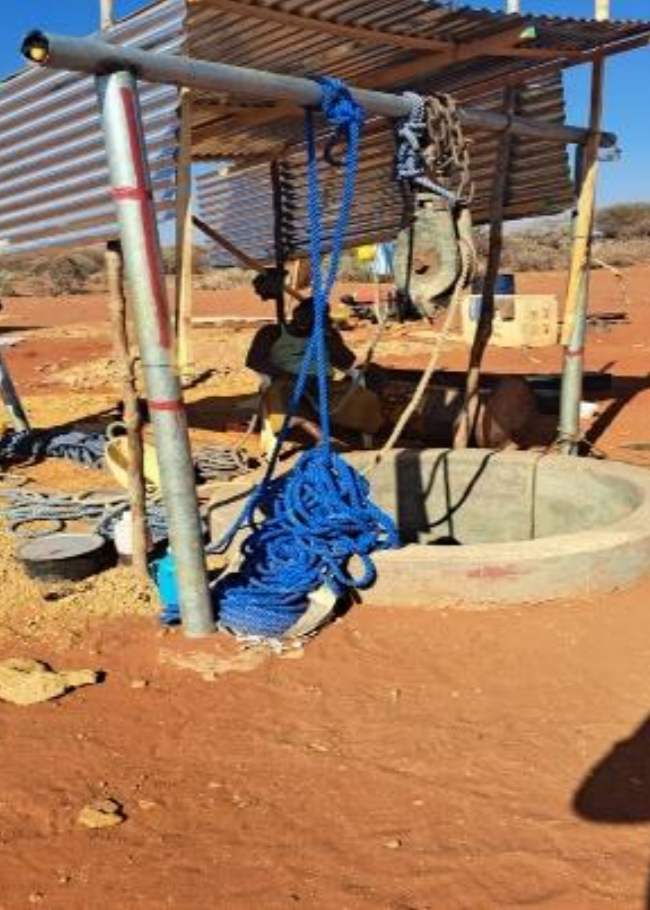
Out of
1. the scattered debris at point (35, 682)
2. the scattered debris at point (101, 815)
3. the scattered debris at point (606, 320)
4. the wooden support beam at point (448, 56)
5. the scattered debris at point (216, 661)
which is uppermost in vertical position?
the wooden support beam at point (448, 56)

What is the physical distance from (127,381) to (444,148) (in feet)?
6.48

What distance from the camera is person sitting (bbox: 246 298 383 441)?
7.70 m

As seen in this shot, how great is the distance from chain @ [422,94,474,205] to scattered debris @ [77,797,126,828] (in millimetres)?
3293

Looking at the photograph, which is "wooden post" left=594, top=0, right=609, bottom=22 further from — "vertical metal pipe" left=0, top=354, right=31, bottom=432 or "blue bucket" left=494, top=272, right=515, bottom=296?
"blue bucket" left=494, top=272, right=515, bottom=296

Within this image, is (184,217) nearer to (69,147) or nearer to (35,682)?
(69,147)

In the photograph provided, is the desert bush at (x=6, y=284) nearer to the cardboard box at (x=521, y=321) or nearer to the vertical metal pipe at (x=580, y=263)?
Answer: the cardboard box at (x=521, y=321)

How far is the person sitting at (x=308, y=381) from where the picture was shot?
770 cm

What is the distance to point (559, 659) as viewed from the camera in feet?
14.2

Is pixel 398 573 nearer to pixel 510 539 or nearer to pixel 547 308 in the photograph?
pixel 510 539

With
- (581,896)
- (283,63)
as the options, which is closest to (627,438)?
(283,63)

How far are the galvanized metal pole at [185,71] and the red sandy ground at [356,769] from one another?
235 centimetres

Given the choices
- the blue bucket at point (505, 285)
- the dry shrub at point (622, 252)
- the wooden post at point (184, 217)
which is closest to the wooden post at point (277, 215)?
the wooden post at point (184, 217)

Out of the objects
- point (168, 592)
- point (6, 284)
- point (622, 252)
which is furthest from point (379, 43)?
point (6, 284)

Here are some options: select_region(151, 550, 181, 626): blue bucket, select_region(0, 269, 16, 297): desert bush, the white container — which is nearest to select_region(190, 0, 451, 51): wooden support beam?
the white container
